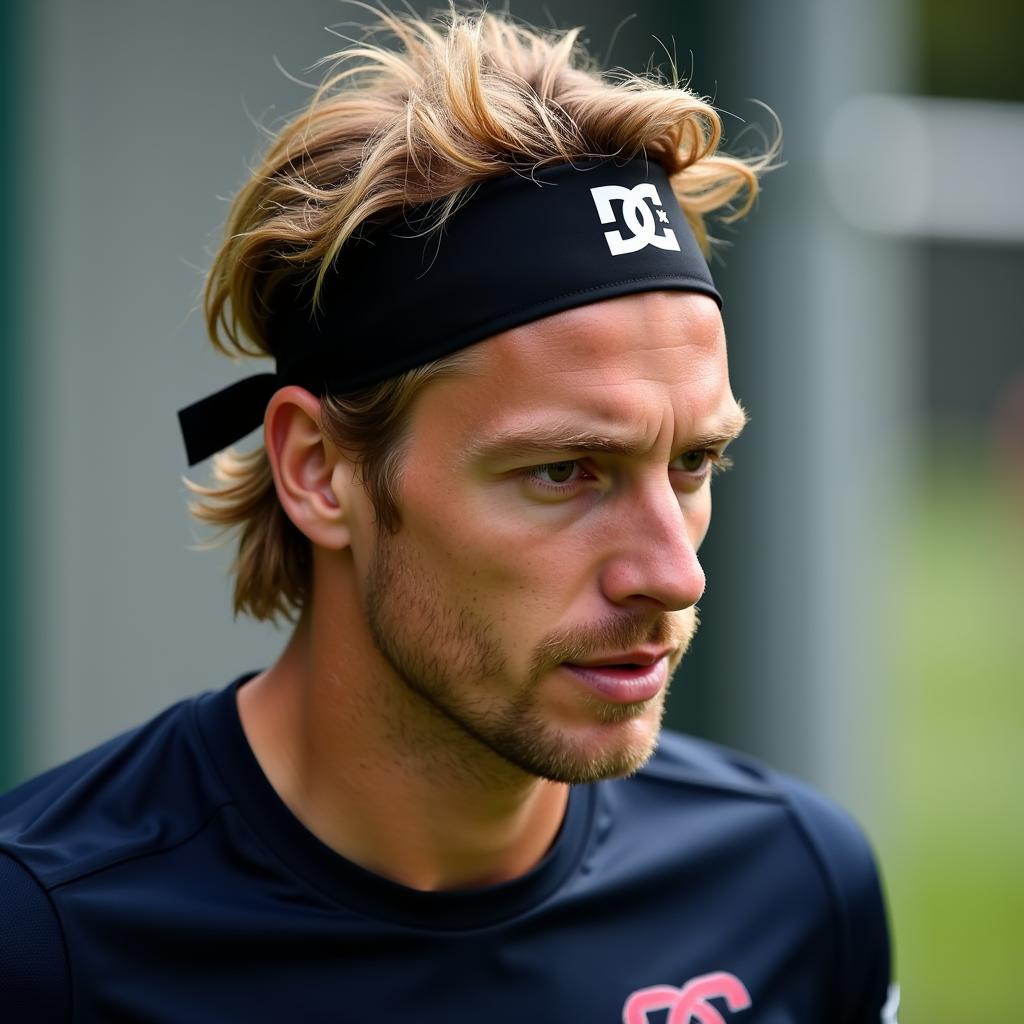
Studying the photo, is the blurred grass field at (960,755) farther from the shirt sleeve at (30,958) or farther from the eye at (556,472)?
the shirt sleeve at (30,958)

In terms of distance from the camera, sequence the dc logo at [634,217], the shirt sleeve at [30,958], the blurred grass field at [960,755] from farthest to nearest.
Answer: the blurred grass field at [960,755]
the dc logo at [634,217]
the shirt sleeve at [30,958]

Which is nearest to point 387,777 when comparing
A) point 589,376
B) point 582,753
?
point 582,753

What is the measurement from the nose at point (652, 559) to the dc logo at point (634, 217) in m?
0.39

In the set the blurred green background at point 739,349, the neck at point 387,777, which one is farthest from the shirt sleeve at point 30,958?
the blurred green background at point 739,349

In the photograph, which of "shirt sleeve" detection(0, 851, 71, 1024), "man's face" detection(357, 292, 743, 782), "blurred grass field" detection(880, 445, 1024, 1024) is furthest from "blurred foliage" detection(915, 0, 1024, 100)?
"shirt sleeve" detection(0, 851, 71, 1024)

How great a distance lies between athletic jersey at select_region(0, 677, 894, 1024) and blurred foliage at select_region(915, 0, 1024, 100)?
15.4 ft

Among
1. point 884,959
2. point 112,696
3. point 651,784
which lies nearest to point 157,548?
point 112,696

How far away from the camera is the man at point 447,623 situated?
8.04 ft

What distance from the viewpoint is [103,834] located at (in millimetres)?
2523

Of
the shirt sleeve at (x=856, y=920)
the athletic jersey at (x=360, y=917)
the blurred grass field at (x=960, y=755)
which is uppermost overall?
the athletic jersey at (x=360, y=917)

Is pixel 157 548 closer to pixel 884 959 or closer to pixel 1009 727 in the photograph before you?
pixel 884 959

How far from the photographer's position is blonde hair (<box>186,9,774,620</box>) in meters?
2.57

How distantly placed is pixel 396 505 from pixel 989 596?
Answer: 11641mm

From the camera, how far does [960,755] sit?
30.7 feet
